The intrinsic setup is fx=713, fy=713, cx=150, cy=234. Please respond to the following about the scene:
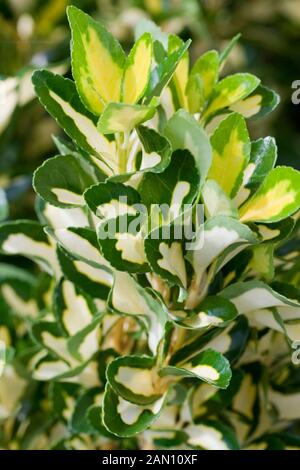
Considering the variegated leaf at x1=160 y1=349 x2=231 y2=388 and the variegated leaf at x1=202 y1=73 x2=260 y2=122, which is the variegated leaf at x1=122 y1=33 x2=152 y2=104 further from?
the variegated leaf at x1=160 y1=349 x2=231 y2=388

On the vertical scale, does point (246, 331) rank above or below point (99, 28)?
below

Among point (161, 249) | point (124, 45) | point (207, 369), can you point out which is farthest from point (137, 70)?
point (124, 45)

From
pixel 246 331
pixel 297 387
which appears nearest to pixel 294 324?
pixel 246 331

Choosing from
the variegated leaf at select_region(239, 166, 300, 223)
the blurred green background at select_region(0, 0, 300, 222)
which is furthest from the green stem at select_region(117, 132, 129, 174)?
the blurred green background at select_region(0, 0, 300, 222)

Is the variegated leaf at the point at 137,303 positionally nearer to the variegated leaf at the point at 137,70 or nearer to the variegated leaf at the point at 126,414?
the variegated leaf at the point at 126,414

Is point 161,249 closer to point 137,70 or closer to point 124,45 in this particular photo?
point 137,70

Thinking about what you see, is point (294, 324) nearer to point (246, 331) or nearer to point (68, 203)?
point (246, 331)

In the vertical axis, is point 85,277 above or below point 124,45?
below
